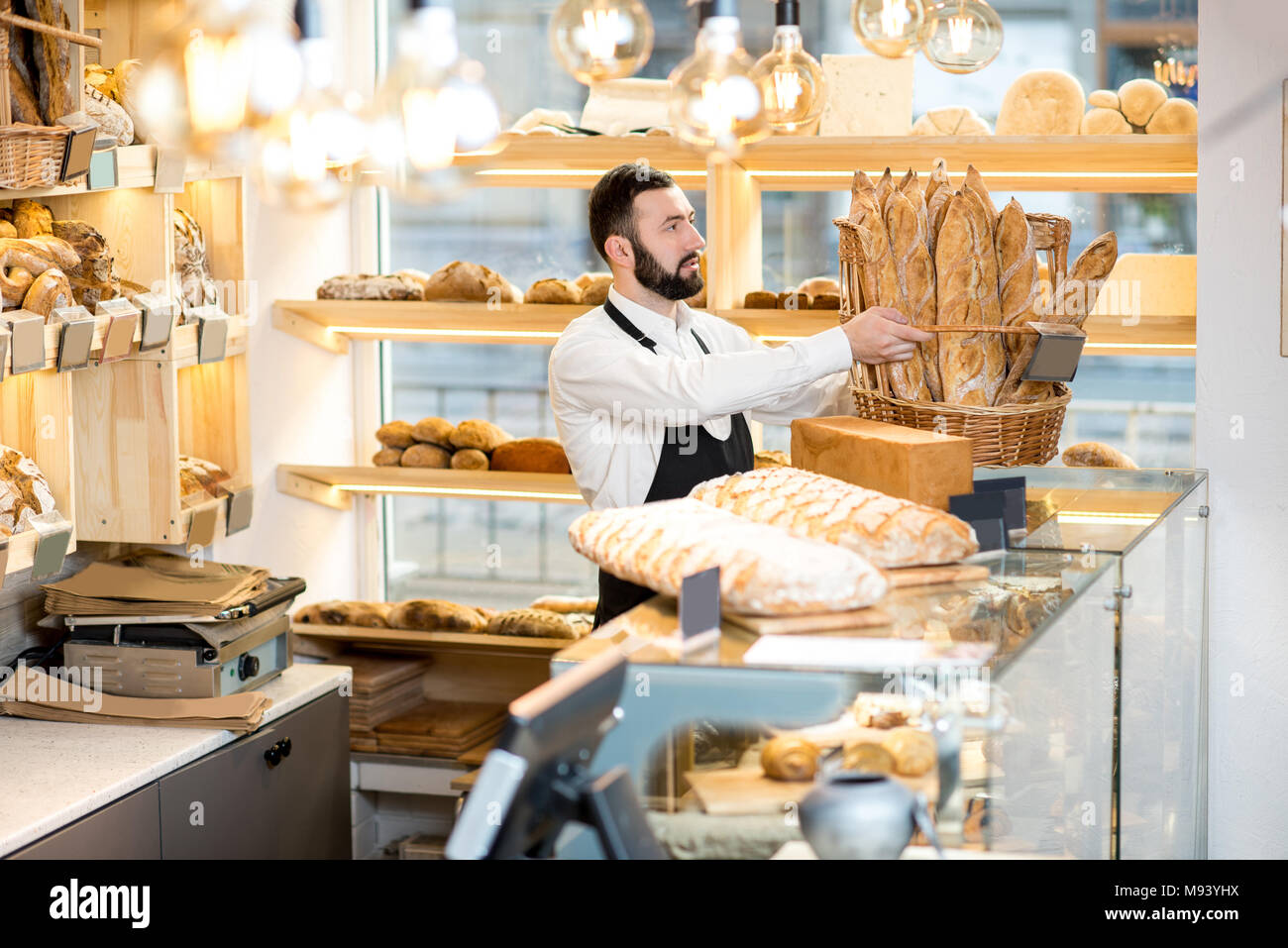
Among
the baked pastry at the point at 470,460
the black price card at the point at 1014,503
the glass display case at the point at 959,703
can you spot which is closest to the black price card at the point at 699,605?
the glass display case at the point at 959,703

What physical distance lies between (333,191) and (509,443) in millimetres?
2328

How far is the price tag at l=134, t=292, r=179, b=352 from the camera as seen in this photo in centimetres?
269

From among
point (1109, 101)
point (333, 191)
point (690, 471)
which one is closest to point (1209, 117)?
point (1109, 101)

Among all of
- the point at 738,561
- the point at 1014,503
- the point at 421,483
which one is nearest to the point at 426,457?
the point at 421,483

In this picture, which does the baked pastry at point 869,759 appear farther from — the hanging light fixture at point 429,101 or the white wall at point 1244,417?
the white wall at point 1244,417

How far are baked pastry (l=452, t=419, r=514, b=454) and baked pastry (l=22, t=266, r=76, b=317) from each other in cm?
138

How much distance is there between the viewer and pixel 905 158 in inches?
126

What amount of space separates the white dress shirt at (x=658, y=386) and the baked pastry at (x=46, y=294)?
0.91 meters

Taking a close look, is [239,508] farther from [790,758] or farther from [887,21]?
[790,758]

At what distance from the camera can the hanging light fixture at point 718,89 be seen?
4.83ft

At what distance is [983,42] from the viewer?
8.30ft
